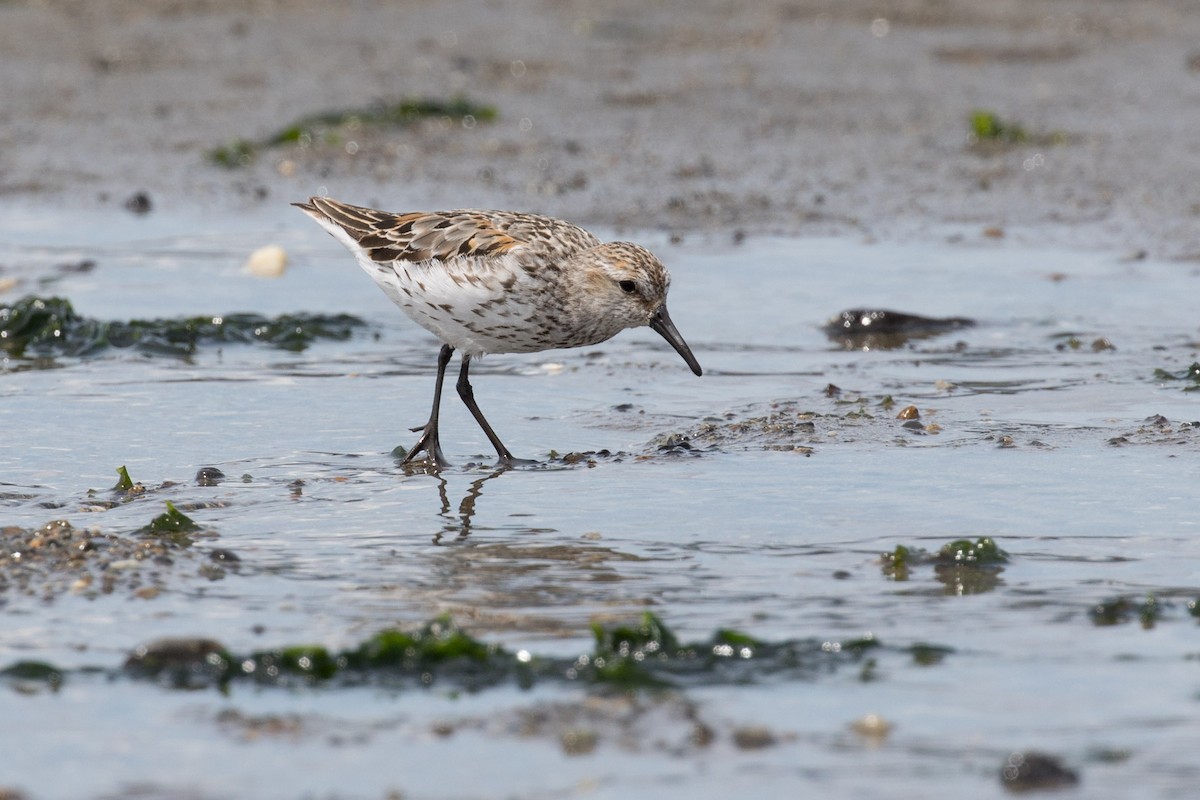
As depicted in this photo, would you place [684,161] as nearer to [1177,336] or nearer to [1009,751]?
[1177,336]

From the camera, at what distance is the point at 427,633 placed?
16.4 ft

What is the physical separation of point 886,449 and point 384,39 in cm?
1069

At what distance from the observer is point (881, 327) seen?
9.43 meters

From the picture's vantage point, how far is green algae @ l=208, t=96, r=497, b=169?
Result: 44.2ft

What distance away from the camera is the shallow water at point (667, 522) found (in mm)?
4367

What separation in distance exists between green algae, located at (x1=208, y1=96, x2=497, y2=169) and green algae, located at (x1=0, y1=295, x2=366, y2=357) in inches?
164

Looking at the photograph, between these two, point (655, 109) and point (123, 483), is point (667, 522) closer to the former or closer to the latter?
point (123, 483)

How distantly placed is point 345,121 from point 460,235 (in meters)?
6.64

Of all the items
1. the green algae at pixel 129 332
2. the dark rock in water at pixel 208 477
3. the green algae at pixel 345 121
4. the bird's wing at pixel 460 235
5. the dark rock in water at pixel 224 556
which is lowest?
the dark rock in water at pixel 224 556

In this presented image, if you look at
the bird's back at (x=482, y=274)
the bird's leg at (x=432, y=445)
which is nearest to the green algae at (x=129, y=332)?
the bird's back at (x=482, y=274)

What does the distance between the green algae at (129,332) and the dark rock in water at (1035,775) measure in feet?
19.6

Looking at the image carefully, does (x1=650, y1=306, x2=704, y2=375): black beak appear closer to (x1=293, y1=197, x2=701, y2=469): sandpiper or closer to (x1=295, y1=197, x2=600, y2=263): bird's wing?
(x1=293, y1=197, x2=701, y2=469): sandpiper

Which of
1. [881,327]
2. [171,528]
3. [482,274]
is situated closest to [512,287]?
[482,274]

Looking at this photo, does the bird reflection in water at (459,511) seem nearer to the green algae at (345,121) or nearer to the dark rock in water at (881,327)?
the dark rock in water at (881,327)
